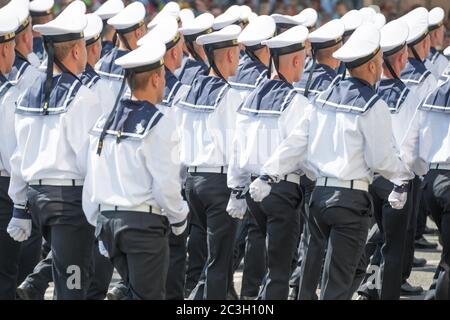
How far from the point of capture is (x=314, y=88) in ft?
36.2

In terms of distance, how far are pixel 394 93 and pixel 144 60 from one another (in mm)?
2686

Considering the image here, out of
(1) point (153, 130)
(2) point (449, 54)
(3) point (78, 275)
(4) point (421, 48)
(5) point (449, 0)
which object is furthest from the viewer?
(5) point (449, 0)

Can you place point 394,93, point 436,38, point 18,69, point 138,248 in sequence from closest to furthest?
1. point 138,248
2. point 394,93
3. point 18,69
4. point 436,38

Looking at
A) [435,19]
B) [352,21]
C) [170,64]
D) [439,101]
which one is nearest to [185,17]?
[352,21]

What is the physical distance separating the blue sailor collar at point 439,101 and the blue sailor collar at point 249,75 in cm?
201

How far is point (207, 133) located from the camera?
10008mm

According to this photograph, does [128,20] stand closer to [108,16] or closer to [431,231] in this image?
[108,16]

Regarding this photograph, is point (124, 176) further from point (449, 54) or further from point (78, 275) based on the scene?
point (449, 54)

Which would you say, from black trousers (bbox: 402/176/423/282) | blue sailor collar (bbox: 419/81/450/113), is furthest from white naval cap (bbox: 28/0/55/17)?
blue sailor collar (bbox: 419/81/450/113)

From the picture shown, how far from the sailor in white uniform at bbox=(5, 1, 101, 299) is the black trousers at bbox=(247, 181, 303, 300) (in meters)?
1.47

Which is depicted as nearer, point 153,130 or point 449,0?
point 153,130

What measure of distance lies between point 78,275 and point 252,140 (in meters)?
1.79

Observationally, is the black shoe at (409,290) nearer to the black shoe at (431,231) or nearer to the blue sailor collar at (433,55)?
the black shoe at (431,231)

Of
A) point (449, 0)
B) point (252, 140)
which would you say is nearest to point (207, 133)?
point (252, 140)
